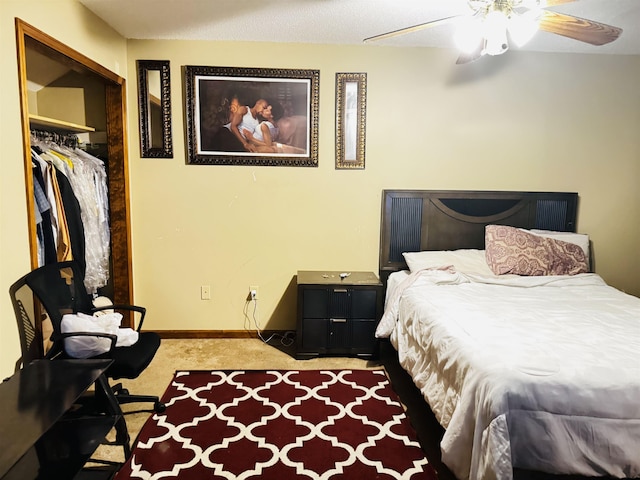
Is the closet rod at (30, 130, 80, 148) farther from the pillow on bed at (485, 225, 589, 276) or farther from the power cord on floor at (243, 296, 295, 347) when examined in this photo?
the pillow on bed at (485, 225, 589, 276)

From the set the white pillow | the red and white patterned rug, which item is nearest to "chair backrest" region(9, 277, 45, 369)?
the red and white patterned rug

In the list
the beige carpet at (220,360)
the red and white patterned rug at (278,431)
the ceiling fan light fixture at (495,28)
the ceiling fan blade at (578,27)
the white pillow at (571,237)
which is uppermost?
the ceiling fan blade at (578,27)

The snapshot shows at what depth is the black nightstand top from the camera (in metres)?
3.26

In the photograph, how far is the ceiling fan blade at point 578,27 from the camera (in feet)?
6.54

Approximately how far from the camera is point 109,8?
9.02ft

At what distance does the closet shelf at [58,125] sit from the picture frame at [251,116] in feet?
2.45

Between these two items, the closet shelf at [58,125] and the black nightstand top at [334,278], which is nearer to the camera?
the closet shelf at [58,125]

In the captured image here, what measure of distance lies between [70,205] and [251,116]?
148 centimetres

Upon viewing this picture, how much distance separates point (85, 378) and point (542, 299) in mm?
2564

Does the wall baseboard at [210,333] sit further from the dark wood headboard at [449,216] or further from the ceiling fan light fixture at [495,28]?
the ceiling fan light fixture at [495,28]

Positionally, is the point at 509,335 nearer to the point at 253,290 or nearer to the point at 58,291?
the point at 253,290

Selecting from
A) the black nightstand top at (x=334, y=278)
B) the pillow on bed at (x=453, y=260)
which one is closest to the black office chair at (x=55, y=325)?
the black nightstand top at (x=334, y=278)

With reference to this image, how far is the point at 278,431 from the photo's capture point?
2.33 m

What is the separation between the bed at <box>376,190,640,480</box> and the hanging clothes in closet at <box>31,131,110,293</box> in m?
2.14
